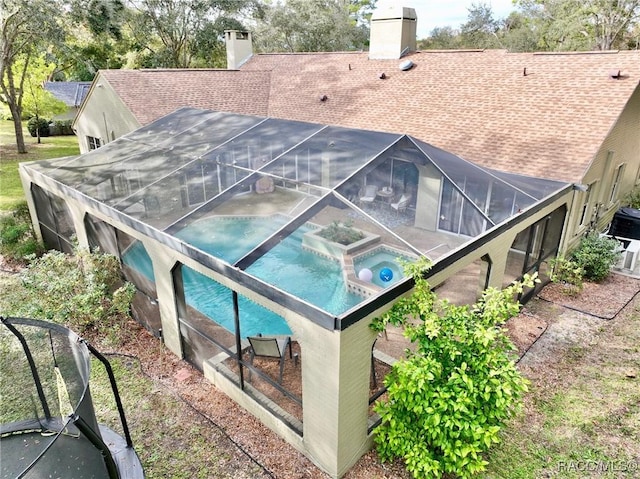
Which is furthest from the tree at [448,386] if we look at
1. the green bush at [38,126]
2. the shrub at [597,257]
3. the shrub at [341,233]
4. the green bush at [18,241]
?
the green bush at [38,126]

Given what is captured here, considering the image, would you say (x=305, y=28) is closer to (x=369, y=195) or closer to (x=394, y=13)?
(x=394, y=13)

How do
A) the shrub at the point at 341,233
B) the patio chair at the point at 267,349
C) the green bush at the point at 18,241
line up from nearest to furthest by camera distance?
the shrub at the point at 341,233 → the patio chair at the point at 267,349 → the green bush at the point at 18,241

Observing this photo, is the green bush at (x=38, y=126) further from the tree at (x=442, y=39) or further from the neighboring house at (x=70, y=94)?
the tree at (x=442, y=39)

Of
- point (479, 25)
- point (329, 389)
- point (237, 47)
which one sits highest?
point (479, 25)

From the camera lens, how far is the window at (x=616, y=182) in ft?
48.3

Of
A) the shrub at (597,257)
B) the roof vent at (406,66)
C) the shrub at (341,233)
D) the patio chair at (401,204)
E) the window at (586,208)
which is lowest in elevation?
the shrub at (597,257)

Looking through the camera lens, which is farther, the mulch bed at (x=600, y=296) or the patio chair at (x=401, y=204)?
the mulch bed at (x=600, y=296)

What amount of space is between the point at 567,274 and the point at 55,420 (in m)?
12.5

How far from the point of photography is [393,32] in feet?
63.7

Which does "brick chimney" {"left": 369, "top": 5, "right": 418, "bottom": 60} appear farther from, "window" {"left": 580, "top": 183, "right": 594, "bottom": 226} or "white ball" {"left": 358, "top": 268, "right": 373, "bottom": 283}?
"white ball" {"left": 358, "top": 268, "right": 373, "bottom": 283}

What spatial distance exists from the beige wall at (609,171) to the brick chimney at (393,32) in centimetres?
952

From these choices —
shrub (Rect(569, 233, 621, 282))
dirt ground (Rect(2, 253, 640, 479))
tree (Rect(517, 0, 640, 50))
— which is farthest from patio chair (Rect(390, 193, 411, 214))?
tree (Rect(517, 0, 640, 50))

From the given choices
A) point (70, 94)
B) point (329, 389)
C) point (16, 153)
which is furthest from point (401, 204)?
point (70, 94)

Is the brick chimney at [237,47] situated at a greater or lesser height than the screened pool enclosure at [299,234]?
greater
